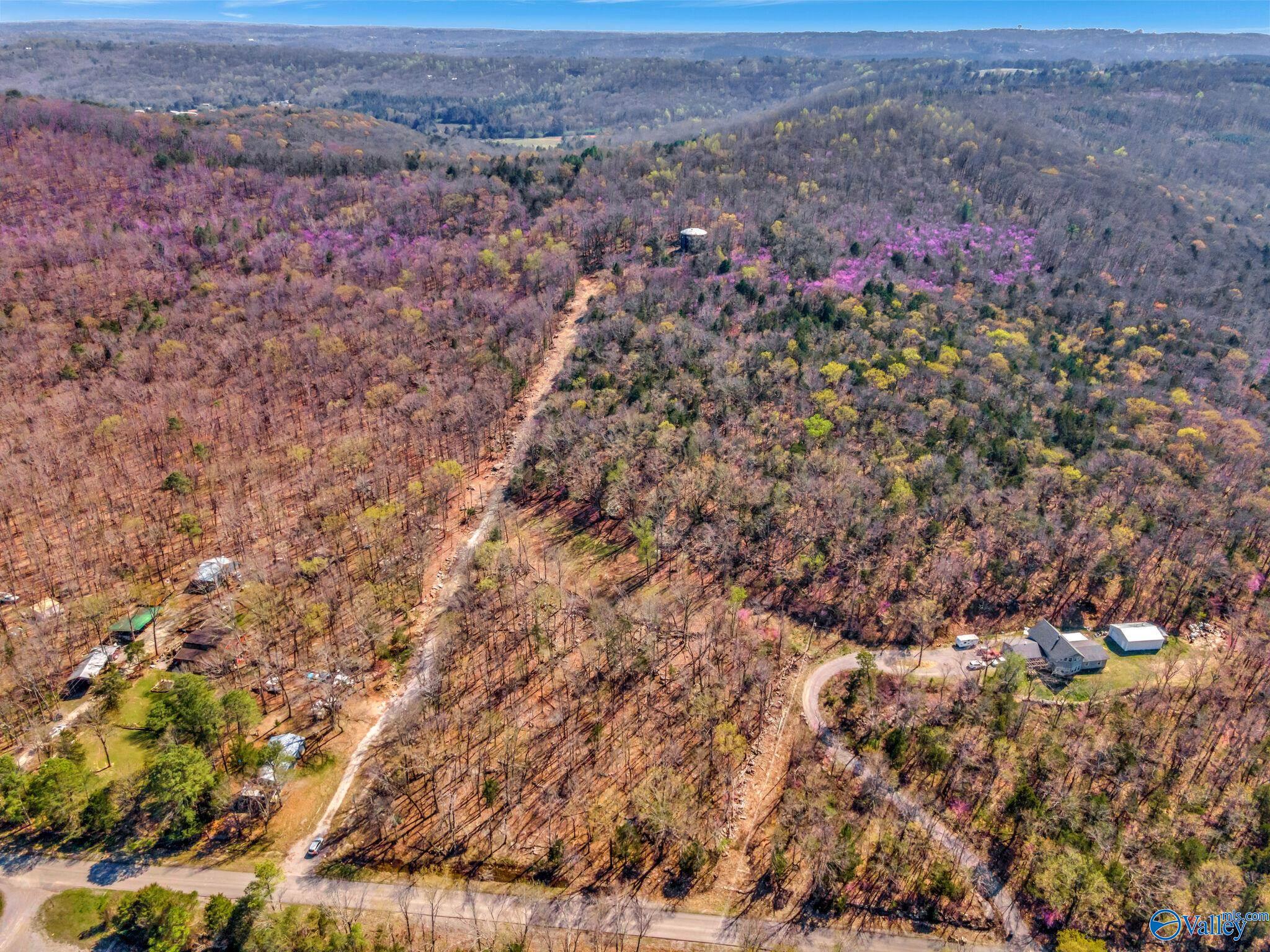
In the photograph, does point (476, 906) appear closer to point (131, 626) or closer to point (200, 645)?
point (200, 645)

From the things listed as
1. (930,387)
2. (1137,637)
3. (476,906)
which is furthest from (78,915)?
(930,387)

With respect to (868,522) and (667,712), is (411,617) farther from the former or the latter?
(868,522)

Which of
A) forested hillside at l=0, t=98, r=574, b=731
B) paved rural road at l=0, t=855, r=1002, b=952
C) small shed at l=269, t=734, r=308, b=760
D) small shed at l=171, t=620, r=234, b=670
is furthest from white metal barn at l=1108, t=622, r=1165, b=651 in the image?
small shed at l=171, t=620, r=234, b=670

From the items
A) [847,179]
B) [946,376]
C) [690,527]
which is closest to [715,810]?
[690,527]

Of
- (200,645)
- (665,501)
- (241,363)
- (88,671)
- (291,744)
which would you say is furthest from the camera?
(241,363)

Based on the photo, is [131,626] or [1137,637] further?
[1137,637]

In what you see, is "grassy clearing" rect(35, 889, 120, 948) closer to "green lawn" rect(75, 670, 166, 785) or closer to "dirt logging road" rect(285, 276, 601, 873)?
"green lawn" rect(75, 670, 166, 785)

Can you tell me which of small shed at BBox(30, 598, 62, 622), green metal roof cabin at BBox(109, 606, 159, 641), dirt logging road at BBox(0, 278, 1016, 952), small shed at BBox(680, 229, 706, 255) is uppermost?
small shed at BBox(680, 229, 706, 255)
